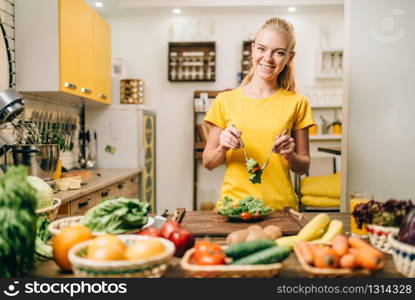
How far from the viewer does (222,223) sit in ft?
5.03

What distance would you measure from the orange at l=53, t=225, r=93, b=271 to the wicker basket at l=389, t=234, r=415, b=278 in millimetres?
799

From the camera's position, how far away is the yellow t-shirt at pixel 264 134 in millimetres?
1878

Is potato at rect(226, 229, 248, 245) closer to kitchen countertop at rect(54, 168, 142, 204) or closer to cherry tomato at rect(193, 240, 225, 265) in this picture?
cherry tomato at rect(193, 240, 225, 265)

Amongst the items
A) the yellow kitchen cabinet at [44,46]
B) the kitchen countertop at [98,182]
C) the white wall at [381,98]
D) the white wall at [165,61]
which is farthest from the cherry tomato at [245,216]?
the white wall at [165,61]

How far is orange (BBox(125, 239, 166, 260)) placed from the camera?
90cm

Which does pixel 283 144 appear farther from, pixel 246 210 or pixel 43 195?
pixel 43 195

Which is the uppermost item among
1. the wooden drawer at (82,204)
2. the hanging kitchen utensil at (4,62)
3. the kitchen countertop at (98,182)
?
the hanging kitchen utensil at (4,62)

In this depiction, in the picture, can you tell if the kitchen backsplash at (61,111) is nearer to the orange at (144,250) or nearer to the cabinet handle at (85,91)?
the cabinet handle at (85,91)

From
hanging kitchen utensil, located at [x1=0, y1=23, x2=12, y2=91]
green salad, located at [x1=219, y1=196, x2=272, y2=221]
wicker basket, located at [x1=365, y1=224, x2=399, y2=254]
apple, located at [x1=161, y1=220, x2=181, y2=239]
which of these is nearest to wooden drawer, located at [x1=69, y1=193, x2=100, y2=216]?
hanging kitchen utensil, located at [x1=0, y1=23, x2=12, y2=91]

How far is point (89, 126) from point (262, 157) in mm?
3043

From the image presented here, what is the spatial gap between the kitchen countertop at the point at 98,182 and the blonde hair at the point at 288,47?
138 centimetres

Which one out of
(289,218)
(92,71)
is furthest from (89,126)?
(289,218)

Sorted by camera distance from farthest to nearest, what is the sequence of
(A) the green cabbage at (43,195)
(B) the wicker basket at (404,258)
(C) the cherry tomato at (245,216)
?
(C) the cherry tomato at (245,216) → (A) the green cabbage at (43,195) → (B) the wicker basket at (404,258)

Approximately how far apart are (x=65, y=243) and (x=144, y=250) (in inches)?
9.4
